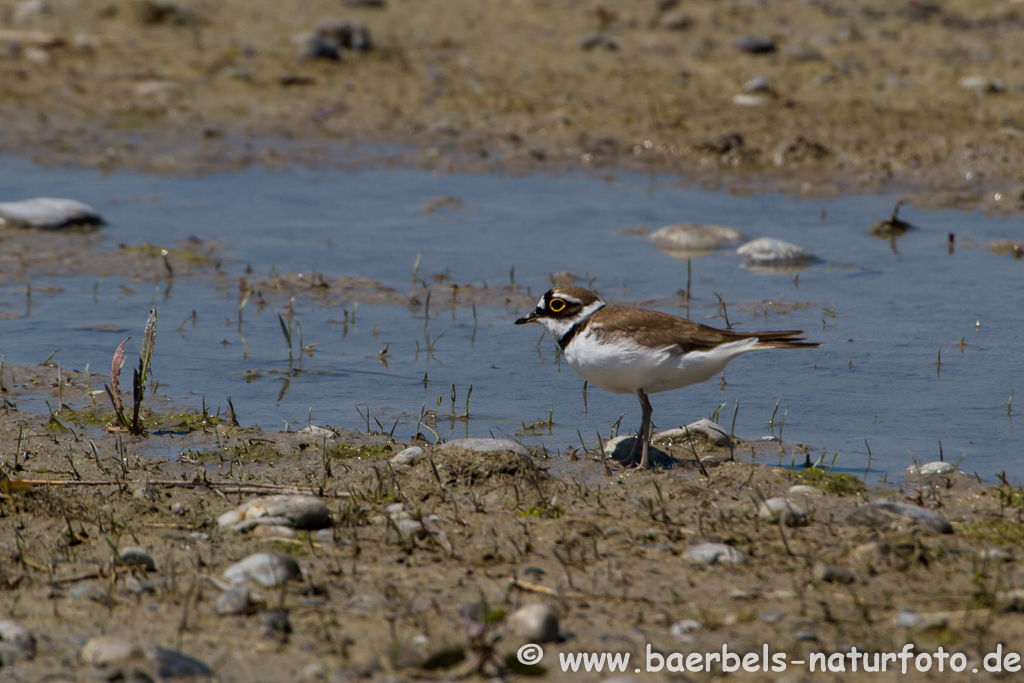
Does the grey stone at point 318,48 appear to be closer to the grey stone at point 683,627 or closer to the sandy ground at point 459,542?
the sandy ground at point 459,542

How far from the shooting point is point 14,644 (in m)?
3.59

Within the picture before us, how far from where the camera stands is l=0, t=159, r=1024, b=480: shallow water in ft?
20.5

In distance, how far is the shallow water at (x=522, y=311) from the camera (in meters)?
6.26

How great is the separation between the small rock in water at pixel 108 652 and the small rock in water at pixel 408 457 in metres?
1.91

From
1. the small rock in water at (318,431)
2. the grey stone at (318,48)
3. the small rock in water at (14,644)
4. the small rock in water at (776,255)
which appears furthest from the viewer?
the grey stone at (318,48)

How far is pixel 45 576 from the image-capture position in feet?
13.6

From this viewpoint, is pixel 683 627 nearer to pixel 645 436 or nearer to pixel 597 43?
pixel 645 436

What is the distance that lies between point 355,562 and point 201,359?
3475 millimetres

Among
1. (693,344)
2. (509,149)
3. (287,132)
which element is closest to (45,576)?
(693,344)

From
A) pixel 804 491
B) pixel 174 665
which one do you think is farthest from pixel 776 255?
pixel 174 665

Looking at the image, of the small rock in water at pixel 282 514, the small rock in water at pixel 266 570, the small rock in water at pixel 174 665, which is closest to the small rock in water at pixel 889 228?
the small rock in water at pixel 282 514

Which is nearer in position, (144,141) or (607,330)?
(607,330)

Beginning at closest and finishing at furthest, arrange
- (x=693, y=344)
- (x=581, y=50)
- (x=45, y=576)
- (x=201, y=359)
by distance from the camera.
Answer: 1. (x=45, y=576)
2. (x=693, y=344)
3. (x=201, y=359)
4. (x=581, y=50)

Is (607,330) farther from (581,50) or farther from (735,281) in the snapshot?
(581,50)
